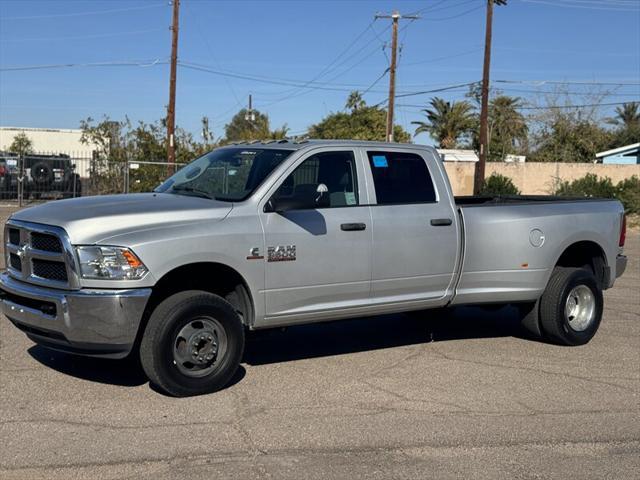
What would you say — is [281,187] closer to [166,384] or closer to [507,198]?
[166,384]

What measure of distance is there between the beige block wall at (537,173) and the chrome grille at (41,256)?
30.4 metres

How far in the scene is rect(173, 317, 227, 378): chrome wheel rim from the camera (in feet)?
19.7

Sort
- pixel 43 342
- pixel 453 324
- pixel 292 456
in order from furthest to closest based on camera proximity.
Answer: pixel 453 324, pixel 43 342, pixel 292 456

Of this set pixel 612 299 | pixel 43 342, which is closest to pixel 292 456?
pixel 43 342

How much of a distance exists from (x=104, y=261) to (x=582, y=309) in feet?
17.3

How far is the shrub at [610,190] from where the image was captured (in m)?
29.1

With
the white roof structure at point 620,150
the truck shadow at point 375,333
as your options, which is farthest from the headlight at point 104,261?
the white roof structure at point 620,150

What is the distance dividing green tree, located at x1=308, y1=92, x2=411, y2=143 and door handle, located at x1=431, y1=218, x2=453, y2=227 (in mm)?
38688

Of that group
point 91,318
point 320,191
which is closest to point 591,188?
point 320,191

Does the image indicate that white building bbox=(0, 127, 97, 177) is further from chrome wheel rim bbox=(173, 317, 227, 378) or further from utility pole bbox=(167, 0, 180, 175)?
chrome wheel rim bbox=(173, 317, 227, 378)

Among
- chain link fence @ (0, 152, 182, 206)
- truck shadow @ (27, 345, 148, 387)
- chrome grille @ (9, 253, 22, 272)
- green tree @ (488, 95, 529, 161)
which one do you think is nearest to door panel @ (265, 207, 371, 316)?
truck shadow @ (27, 345, 148, 387)

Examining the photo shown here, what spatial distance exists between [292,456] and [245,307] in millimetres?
1742

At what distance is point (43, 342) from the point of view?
6.02 m

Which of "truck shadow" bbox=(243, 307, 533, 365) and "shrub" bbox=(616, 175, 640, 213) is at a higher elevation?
"shrub" bbox=(616, 175, 640, 213)
